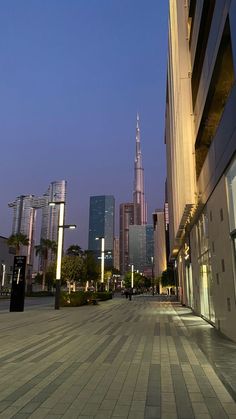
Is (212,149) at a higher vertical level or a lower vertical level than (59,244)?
higher

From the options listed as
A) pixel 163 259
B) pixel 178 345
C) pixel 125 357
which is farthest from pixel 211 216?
pixel 163 259

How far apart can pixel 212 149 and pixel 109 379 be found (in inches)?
349

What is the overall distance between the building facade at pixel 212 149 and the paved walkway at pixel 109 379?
2.46 meters

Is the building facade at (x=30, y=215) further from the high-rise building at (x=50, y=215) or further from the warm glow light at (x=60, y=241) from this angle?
the warm glow light at (x=60, y=241)

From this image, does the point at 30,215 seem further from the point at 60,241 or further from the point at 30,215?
the point at 60,241

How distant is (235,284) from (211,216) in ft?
14.8

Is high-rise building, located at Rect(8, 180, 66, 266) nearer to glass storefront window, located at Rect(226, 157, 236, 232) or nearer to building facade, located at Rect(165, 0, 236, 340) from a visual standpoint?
building facade, located at Rect(165, 0, 236, 340)

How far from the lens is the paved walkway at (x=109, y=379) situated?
17.1 feet

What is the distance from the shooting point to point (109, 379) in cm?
695

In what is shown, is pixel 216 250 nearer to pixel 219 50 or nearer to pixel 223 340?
pixel 223 340

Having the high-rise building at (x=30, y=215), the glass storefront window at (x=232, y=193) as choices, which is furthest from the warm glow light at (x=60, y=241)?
the high-rise building at (x=30, y=215)

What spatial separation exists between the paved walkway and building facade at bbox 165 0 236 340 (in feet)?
8.09

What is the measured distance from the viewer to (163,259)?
11831 cm

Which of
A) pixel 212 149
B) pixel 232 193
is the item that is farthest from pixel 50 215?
pixel 232 193
